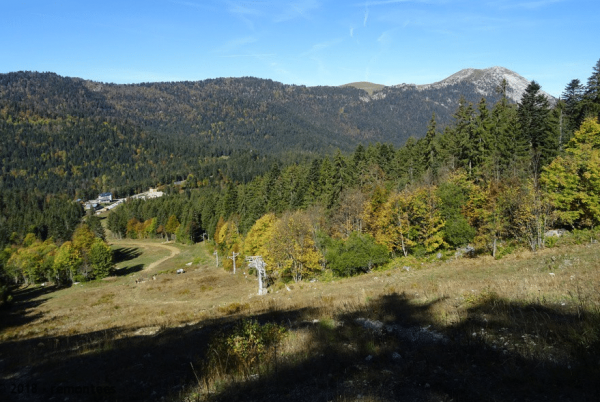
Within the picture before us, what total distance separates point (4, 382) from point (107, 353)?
3.26 metres

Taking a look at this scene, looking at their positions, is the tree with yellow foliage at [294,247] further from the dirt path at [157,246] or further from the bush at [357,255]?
the dirt path at [157,246]

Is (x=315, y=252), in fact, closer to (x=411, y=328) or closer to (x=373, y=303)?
(x=373, y=303)

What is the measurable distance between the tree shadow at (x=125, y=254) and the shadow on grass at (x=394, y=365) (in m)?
116

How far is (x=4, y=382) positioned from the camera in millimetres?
11586

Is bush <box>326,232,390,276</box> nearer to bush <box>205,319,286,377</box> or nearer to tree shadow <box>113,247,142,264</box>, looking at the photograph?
bush <box>205,319,286,377</box>

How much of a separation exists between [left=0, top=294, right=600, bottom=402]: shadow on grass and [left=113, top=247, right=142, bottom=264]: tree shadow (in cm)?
11558

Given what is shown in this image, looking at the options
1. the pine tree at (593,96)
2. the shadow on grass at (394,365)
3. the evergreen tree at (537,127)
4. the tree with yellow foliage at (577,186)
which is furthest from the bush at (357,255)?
the pine tree at (593,96)

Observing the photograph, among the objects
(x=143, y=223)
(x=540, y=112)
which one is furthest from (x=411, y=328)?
(x=143, y=223)

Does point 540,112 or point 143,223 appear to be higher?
point 540,112

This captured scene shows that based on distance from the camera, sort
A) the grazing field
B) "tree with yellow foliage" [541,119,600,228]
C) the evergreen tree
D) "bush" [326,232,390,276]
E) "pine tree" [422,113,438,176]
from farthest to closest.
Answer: "pine tree" [422,113,438,176]
the evergreen tree
"bush" [326,232,390,276]
"tree with yellow foliage" [541,119,600,228]
the grazing field

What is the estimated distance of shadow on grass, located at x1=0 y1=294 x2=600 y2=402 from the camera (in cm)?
604

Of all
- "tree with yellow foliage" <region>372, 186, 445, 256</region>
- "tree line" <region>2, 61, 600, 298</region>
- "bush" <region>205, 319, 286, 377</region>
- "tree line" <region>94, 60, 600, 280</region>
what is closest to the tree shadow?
"tree line" <region>2, 61, 600, 298</region>

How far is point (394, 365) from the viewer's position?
7.64 metres

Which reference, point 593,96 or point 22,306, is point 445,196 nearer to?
point 593,96
